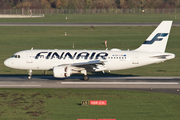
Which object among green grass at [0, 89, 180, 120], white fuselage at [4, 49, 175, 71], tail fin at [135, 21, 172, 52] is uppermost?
tail fin at [135, 21, 172, 52]

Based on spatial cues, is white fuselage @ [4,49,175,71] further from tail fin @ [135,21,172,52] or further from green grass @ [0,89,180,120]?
green grass @ [0,89,180,120]

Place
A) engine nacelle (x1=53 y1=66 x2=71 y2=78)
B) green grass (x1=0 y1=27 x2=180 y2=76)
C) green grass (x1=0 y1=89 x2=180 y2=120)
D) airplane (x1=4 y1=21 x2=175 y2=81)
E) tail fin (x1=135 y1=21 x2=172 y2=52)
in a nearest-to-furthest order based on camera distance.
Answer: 1. green grass (x1=0 y1=89 x2=180 y2=120)
2. engine nacelle (x1=53 y1=66 x2=71 y2=78)
3. airplane (x1=4 y1=21 x2=175 y2=81)
4. tail fin (x1=135 y1=21 x2=172 y2=52)
5. green grass (x1=0 y1=27 x2=180 y2=76)

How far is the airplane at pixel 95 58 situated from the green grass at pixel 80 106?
18.7ft

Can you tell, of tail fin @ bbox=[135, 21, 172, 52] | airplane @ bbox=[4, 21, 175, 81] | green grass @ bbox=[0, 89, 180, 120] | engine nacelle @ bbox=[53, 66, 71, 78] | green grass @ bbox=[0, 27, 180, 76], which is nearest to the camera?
green grass @ bbox=[0, 89, 180, 120]

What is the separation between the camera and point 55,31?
9181 cm

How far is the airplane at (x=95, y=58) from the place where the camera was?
39.8m

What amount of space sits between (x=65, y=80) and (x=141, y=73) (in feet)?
41.3

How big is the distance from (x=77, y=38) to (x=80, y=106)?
5521cm

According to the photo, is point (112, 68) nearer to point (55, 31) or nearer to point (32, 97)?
point (32, 97)

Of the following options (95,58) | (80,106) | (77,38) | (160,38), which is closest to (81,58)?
(95,58)

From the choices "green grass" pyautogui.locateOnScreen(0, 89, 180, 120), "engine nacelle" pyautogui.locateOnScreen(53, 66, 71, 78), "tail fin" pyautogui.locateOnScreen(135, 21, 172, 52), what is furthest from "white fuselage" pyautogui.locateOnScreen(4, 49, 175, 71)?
"green grass" pyautogui.locateOnScreen(0, 89, 180, 120)

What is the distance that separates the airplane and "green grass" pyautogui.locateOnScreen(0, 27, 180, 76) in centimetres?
1340

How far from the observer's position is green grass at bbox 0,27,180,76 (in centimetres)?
7175

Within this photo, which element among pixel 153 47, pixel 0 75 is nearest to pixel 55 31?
pixel 0 75
